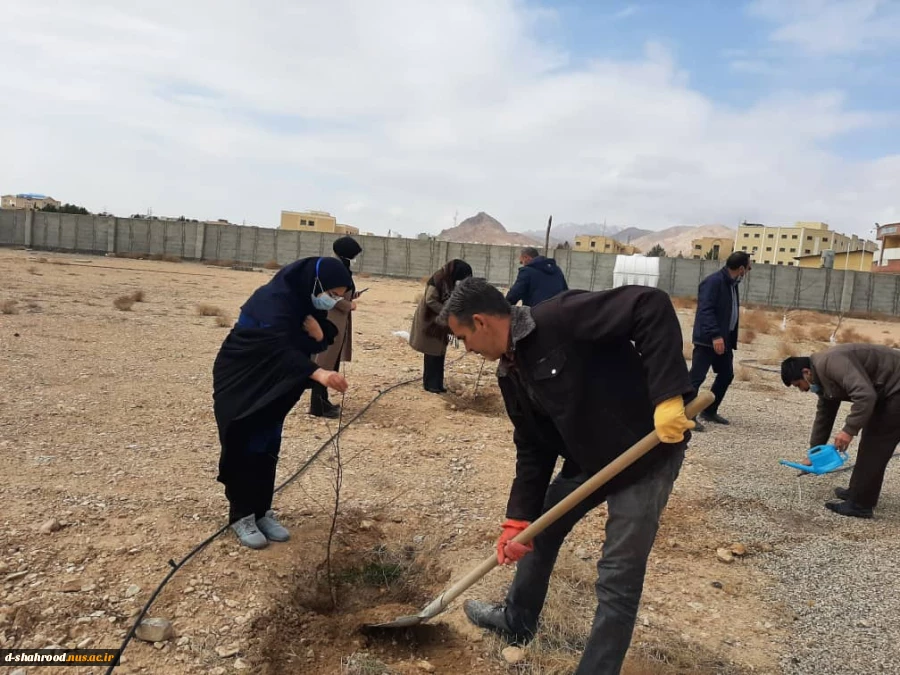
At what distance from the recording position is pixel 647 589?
126 inches

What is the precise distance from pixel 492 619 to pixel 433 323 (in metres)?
3.79

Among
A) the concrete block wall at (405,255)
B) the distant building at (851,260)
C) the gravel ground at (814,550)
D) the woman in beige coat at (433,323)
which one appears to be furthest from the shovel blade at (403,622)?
the distant building at (851,260)

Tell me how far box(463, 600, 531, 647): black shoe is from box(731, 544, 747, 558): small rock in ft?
5.30

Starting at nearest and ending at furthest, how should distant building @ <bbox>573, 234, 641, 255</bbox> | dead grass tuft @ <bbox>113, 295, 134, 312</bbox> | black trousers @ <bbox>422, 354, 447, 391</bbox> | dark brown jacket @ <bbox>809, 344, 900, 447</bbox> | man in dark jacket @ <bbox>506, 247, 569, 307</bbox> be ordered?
dark brown jacket @ <bbox>809, 344, 900, 447</bbox>, man in dark jacket @ <bbox>506, 247, 569, 307</bbox>, black trousers @ <bbox>422, 354, 447, 391</bbox>, dead grass tuft @ <bbox>113, 295, 134, 312</bbox>, distant building @ <bbox>573, 234, 641, 255</bbox>

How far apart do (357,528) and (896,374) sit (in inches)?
138

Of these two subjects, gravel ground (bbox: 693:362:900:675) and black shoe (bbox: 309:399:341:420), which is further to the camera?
black shoe (bbox: 309:399:341:420)

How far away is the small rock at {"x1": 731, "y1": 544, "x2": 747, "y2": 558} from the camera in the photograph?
366cm

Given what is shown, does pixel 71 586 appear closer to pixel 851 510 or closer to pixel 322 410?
pixel 322 410

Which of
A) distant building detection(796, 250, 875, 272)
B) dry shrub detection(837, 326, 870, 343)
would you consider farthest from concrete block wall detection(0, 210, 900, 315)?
distant building detection(796, 250, 875, 272)

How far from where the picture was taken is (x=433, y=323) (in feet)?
20.7

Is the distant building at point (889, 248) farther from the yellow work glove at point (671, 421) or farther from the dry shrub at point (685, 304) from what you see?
the yellow work glove at point (671, 421)

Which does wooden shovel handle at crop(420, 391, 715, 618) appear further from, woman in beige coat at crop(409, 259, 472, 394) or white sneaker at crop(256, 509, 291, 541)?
woman in beige coat at crop(409, 259, 472, 394)

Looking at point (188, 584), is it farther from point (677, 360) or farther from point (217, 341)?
point (217, 341)

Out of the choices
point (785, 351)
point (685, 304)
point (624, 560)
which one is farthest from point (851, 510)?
point (685, 304)
